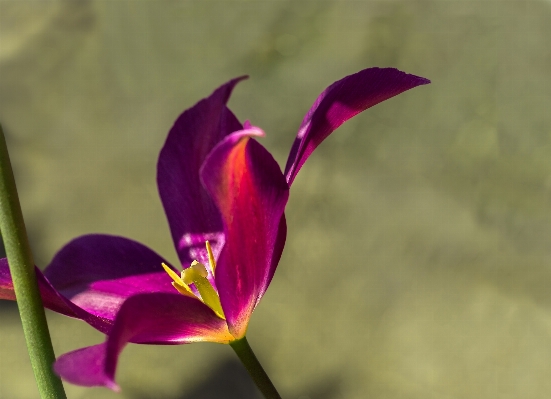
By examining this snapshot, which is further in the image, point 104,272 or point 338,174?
point 338,174

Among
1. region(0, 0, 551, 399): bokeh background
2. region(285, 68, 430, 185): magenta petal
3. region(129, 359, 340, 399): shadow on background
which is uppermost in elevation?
region(285, 68, 430, 185): magenta petal

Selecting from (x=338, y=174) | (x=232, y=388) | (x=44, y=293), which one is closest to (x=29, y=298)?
(x=44, y=293)

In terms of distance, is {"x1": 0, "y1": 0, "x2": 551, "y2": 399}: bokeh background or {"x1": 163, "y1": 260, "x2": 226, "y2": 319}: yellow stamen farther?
{"x1": 0, "y1": 0, "x2": 551, "y2": 399}: bokeh background

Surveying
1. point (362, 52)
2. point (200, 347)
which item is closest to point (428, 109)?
point (362, 52)

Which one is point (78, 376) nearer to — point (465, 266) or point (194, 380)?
point (194, 380)

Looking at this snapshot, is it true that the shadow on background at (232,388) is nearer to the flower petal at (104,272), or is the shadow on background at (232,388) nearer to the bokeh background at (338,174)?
the bokeh background at (338,174)

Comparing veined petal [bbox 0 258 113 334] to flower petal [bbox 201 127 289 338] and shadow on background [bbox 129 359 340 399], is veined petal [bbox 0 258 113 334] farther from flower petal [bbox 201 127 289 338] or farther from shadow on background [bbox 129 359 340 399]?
shadow on background [bbox 129 359 340 399]

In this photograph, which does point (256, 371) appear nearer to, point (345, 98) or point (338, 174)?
point (345, 98)

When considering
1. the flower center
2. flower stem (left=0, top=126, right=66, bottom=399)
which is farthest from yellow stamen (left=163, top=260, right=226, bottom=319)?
flower stem (left=0, top=126, right=66, bottom=399)
